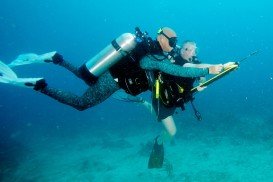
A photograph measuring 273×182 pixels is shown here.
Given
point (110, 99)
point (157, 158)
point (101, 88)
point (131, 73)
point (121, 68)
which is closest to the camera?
point (131, 73)

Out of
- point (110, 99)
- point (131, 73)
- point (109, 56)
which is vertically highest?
point (110, 99)

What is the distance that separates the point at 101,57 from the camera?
5.65 meters

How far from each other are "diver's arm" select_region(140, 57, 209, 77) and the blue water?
733 cm

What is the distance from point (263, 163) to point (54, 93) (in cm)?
933

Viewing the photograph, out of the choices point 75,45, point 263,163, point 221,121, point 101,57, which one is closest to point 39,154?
point 221,121

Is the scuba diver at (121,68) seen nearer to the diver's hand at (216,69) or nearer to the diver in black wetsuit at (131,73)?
the diver in black wetsuit at (131,73)

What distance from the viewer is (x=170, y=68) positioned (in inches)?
196

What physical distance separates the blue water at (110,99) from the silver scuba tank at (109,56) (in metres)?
7.06

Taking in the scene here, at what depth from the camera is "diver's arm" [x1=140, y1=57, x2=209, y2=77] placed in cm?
483

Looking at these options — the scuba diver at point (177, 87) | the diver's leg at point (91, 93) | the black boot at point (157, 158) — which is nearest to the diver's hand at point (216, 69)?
the scuba diver at point (177, 87)

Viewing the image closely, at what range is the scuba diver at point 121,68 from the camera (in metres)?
5.37

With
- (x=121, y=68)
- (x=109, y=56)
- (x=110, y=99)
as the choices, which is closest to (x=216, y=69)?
(x=121, y=68)

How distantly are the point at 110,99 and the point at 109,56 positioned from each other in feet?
135

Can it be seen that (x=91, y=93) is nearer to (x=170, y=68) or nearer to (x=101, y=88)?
(x=101, y=88)
